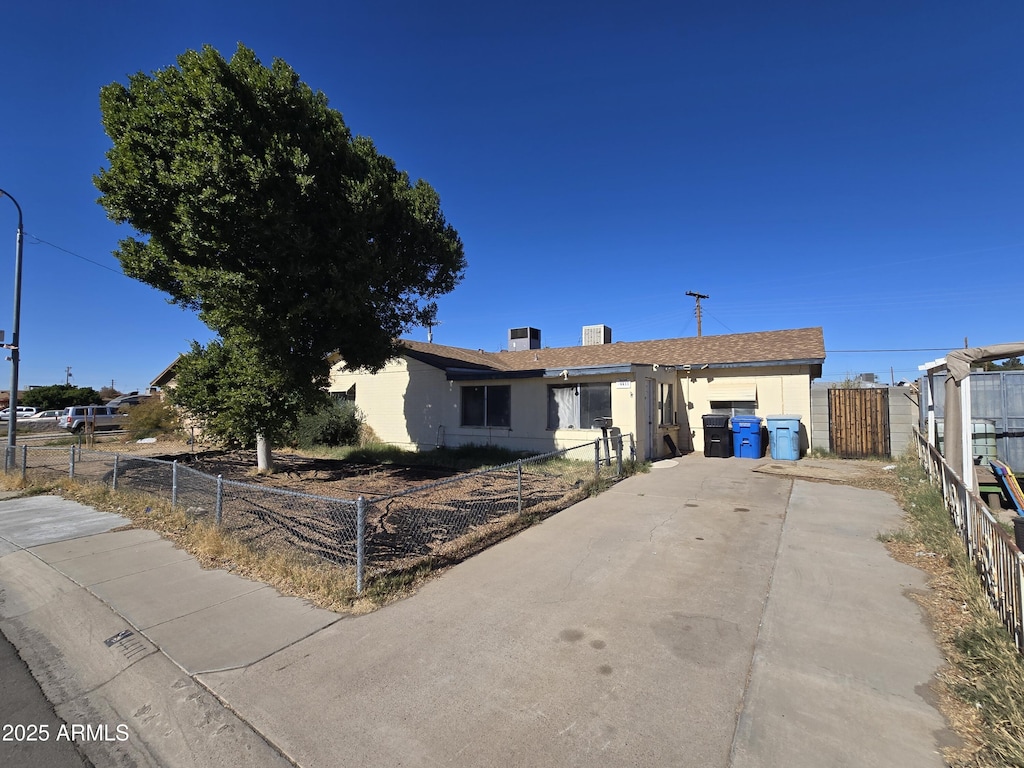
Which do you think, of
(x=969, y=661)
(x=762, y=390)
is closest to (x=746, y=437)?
(x=762, y=390)

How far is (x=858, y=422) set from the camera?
1316 cm

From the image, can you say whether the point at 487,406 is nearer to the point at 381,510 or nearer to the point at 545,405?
the point at 545,405

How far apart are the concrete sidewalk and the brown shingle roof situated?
878 cm

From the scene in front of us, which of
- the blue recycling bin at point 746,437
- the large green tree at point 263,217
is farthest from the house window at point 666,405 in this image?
the large green tree at point 263,217

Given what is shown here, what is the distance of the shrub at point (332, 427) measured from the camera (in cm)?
1652

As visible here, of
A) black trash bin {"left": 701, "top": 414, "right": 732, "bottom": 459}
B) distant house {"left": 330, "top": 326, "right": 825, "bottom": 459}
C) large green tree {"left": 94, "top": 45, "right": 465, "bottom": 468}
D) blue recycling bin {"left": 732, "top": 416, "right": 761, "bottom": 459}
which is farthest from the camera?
black trash bin {"left": 701, "top": 414, "right": 732, "bottom": 459}

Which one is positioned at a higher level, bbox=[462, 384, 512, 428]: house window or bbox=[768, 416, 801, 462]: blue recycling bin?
bbox=[462, 384, 512, 428]: house window

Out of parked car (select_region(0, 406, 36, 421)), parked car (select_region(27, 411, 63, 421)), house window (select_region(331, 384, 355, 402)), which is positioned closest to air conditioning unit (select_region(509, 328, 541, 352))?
house window (select_region(331, 384, 355, 402))

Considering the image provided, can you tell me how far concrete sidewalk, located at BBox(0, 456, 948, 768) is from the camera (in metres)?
2.61

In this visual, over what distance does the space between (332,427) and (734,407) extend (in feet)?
44.8

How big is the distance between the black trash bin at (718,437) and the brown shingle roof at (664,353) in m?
2.16

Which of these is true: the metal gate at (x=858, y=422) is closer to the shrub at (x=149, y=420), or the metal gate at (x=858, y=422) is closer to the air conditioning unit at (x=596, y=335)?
the air conditioning unit at (x=596, y=335)

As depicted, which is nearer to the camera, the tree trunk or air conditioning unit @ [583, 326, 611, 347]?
the tree trunk

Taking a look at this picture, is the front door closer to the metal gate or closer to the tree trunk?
the metal gate
